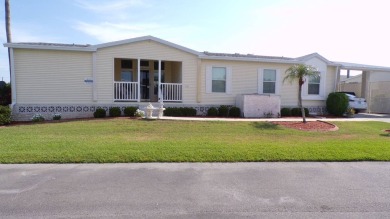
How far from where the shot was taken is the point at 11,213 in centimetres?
356

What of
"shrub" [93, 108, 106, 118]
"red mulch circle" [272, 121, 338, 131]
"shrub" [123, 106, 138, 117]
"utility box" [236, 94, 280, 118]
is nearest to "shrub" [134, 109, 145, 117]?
"shrub" [123, 106, 138, 117]

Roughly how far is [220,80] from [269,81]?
3109 millimetres

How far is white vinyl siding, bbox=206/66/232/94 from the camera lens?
14842mm

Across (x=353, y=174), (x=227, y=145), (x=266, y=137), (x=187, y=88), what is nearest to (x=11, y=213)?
(x=227, y=145)

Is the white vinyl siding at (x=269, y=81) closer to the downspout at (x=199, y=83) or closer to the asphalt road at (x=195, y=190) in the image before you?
the downspout at (x=199, y=83)

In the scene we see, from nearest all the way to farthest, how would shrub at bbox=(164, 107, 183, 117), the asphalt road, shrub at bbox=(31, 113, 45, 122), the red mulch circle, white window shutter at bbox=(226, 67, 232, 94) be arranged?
the asphalt road < the red mulch circle < shrub at bbox=(31, 113, 45, 122) < shrub at bbox=(164, 107, 183, 117) < white window shutter at bbox=(226, 67, 232, 94)

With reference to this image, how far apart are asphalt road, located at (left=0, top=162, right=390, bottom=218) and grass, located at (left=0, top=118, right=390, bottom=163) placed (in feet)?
1.69

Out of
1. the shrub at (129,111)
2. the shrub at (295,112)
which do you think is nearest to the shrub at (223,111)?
the shrub at (295,112)

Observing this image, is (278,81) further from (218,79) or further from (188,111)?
(188,111)

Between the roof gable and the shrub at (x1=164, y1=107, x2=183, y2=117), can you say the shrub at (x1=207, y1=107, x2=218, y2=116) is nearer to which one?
the shrub at (x1=164, y1=107, x2=183, y2=117)

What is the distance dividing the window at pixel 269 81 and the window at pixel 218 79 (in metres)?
2.59

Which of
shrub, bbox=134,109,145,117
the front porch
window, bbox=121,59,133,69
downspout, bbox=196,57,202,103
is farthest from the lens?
window, bbox=121,59,133,69

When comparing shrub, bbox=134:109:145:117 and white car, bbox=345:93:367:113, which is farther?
white car, bbox=345:93:367:113

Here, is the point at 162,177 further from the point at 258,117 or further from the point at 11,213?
the point at 258,117
